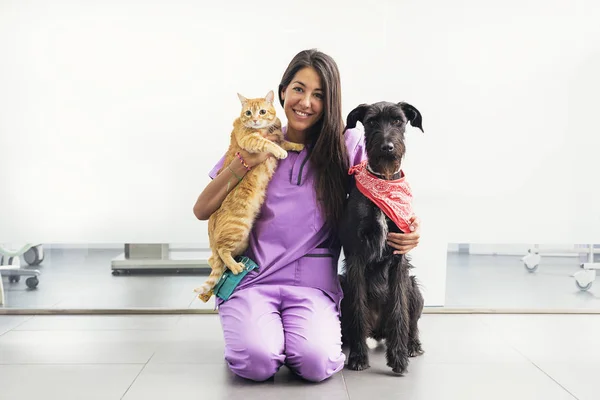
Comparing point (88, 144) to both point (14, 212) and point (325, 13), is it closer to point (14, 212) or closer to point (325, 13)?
point (14, 212)

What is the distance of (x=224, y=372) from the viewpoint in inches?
80.4

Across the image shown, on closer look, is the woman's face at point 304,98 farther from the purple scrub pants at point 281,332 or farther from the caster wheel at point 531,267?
the caster wheel at point 531,267

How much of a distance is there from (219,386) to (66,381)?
0.55 meters

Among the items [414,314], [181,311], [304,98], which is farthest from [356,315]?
[181,311]

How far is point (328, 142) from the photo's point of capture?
2111 mm

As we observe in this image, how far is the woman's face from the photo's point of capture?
2.06 metres

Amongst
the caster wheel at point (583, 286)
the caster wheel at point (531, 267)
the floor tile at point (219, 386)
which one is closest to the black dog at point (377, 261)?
the floor tile at point (219, 386)

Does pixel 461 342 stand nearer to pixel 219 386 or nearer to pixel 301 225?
pixel 301 225

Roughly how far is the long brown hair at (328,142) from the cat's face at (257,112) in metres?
0.13

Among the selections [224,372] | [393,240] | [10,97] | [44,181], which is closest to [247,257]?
[224,372]

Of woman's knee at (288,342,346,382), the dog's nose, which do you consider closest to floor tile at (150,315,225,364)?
woman's knee at (288,342,346,382)

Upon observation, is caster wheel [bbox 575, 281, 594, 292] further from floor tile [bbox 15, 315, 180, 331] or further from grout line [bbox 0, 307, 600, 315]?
floor tile [bbox 15, 315, 180, 331]

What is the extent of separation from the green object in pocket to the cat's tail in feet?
0.06

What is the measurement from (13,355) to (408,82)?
2165 mm
